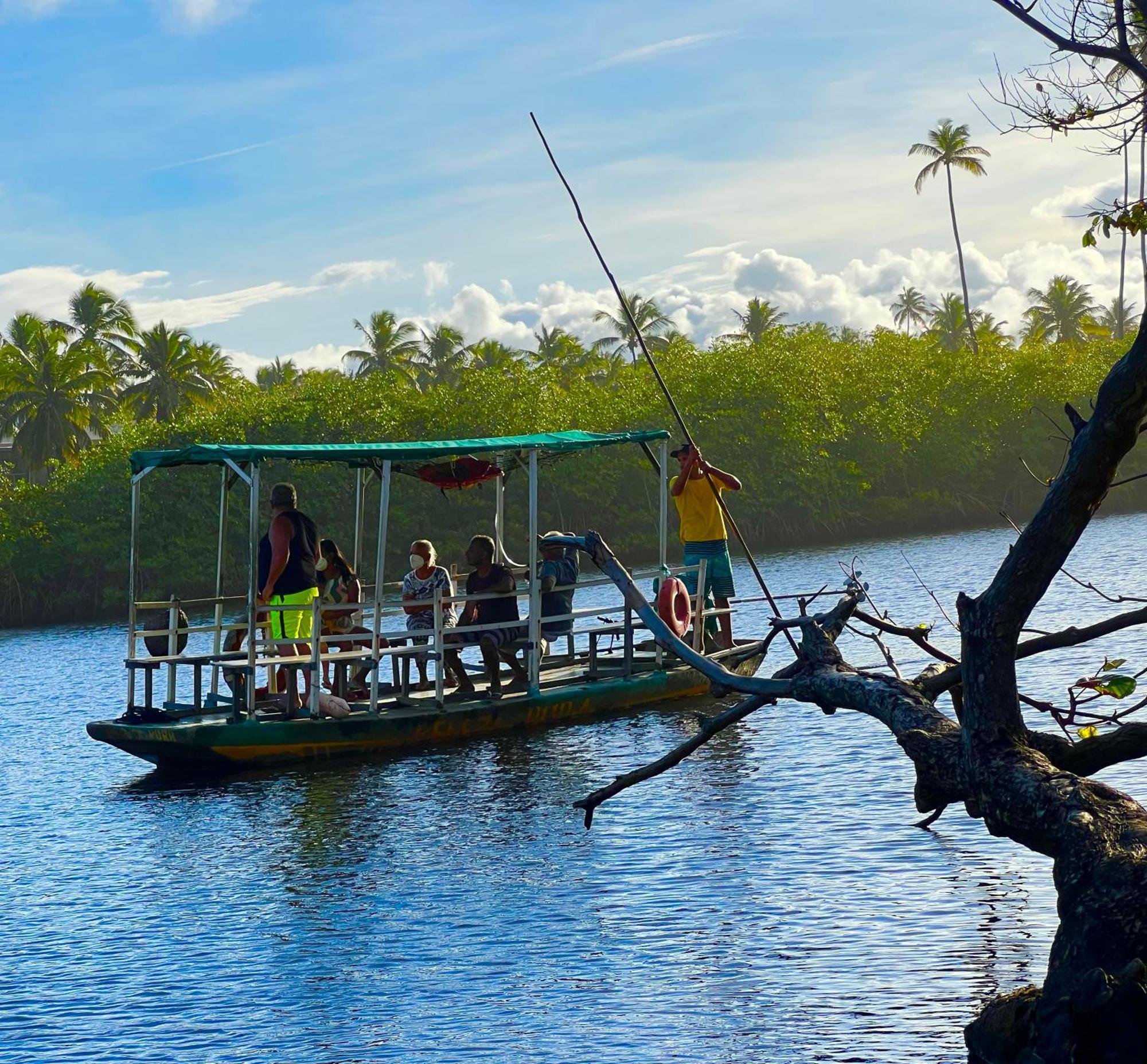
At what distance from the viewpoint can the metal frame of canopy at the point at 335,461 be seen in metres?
13.3

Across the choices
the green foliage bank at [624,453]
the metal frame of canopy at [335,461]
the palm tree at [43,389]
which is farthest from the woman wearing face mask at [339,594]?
the palm tree at [43,389]

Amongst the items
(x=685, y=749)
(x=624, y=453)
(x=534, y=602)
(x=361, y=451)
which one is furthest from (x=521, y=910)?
(x=624, y=453)

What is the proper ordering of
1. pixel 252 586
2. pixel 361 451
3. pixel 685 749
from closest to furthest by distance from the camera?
1. pixel 685 749
2. pixel 252 586
3. pixel 361 451

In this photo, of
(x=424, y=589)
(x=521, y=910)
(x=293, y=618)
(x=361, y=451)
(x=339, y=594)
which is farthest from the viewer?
(x=339, y=594)

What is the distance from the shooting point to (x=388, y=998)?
8258mm

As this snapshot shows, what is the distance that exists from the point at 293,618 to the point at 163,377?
156 feet

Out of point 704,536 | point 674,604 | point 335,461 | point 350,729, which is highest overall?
point 335,461

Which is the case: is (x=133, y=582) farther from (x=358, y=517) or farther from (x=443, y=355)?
(x=443, y=355)

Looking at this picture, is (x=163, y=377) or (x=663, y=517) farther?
(x=163, y=377)

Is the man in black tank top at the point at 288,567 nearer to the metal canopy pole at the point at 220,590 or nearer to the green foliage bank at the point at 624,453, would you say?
the metal canopy pole at the point at 220,590

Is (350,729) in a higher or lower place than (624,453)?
lower

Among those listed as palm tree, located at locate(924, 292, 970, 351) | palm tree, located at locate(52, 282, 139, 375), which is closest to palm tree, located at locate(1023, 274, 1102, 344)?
palm tree, located at locate(924, 292, 970, 351)

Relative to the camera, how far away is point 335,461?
48.3 feet

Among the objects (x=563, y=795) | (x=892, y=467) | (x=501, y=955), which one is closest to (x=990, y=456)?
(x=892, y=467)
